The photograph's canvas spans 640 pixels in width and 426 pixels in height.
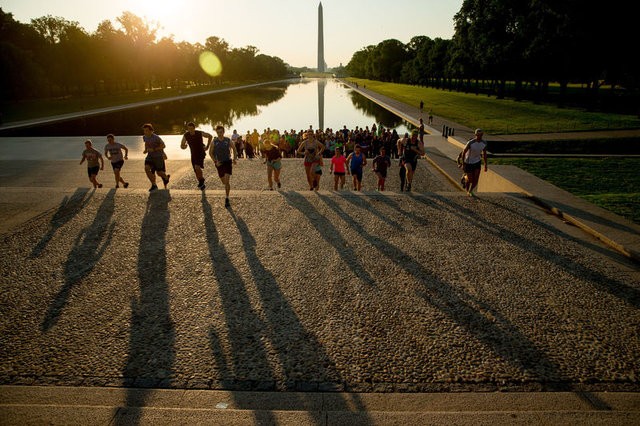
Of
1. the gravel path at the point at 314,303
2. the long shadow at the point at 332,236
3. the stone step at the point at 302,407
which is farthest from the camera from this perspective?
the long shadow at the point at 332,236

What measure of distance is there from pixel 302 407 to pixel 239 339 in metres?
1.25

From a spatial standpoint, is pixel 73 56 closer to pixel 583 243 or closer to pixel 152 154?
pixel 152 154

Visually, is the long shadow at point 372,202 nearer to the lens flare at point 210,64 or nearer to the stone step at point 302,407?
the stone step at point 302,407

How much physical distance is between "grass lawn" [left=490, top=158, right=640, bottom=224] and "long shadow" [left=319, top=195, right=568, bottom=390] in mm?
5169

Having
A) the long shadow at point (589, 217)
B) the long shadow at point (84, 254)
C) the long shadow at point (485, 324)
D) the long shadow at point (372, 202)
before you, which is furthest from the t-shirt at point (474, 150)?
the long shadow at point (84, 254)

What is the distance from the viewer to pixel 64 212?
27.2ft

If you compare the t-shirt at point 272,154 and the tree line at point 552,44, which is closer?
the t-shirt at point 272,154

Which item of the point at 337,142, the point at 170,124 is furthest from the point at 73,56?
the point at 337,142

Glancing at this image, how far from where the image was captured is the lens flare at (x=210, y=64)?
108m

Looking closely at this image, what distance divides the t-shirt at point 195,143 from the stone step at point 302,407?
699 centimetres

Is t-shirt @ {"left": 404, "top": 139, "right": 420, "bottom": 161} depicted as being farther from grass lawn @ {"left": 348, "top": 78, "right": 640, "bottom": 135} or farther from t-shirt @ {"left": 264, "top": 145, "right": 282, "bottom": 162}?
grass lawn @ {"left": 348, "top": 78, "right": 640, "bottom": 135}

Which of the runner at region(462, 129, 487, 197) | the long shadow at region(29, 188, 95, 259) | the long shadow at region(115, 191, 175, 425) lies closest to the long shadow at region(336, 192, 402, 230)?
the runner at region(462, 129, 487, 197)

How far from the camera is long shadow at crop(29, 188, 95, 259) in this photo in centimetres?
671

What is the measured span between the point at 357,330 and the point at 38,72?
56.8 meters
